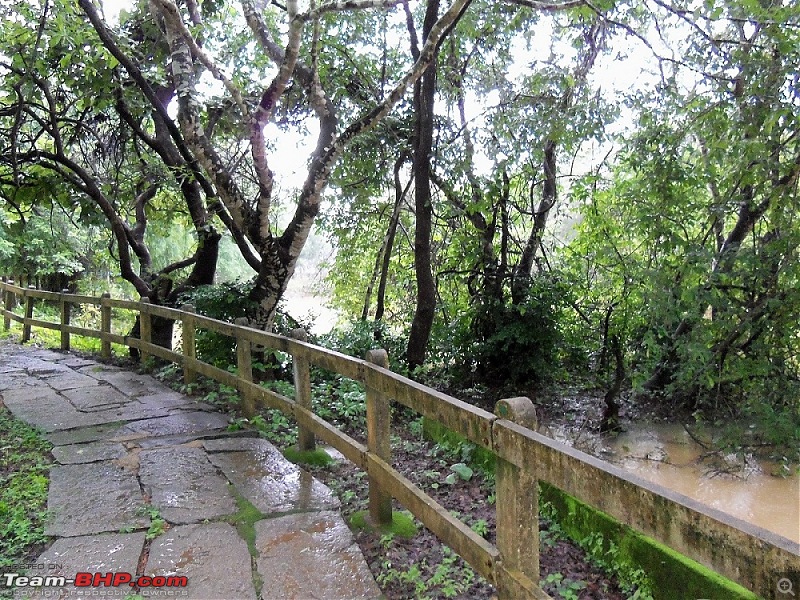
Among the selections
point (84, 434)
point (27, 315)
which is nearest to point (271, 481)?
point (84, 434)

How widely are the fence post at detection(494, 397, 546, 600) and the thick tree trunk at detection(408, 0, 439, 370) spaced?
535 cm

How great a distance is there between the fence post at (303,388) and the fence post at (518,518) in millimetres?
2313

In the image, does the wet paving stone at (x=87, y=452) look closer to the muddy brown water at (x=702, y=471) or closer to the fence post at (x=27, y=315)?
the muddy brown water at (x=702, y=471)

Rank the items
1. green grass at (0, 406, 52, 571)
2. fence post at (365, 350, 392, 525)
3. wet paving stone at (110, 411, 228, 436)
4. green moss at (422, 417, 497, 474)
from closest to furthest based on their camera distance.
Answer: green grass at (0, 406, 52, 571), fence post at (365, 350, 392, 525), green moss at (422, 417, 497, 474), wet paving stone at (110, 411, 228, 436)

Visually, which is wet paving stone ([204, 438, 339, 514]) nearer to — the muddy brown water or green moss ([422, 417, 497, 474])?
green moss ([422, 417, 497, 474])

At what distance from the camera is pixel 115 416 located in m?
5.63

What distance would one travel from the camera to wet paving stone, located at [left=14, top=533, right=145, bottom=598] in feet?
8.94

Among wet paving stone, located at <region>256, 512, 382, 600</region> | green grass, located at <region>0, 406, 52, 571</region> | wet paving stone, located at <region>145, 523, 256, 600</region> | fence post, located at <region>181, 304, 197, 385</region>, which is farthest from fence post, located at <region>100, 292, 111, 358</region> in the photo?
wet paving stone, located at <region>256, 512, 382, 600</region>

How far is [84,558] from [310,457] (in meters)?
1.79

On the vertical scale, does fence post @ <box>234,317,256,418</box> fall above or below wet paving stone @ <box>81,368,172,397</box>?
above

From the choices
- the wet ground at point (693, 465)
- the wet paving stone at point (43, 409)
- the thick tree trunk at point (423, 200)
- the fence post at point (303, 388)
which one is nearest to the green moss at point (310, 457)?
the fence post at point (303, 388)

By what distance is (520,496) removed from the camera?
2.24 m

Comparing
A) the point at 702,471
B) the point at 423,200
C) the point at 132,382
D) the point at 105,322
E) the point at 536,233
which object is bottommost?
the point at 702,471

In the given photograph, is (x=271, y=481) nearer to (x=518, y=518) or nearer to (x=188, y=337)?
(x=518, y=518)
